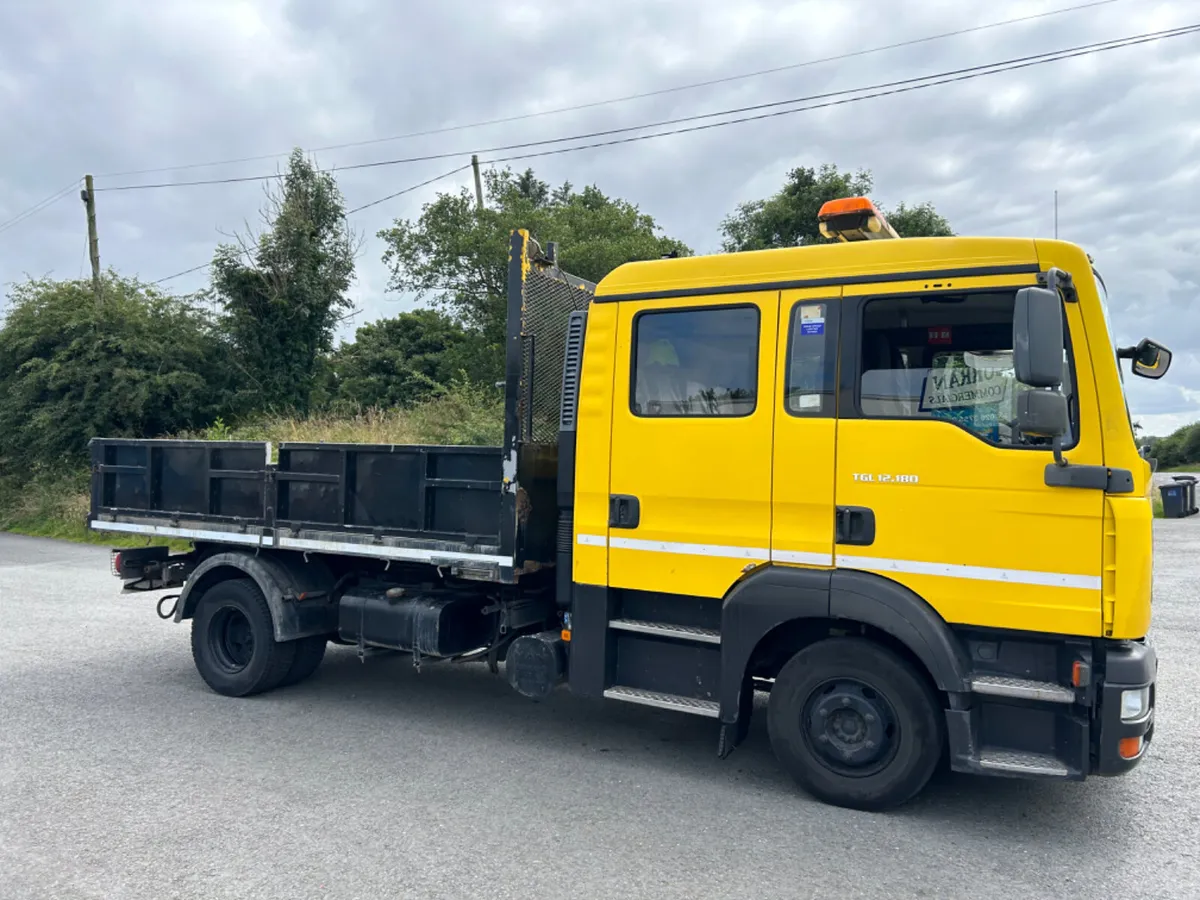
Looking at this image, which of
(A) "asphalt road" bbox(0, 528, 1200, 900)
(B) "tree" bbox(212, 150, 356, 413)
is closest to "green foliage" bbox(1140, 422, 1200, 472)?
(B) "tree" bbox(212, 150, 356, 413)

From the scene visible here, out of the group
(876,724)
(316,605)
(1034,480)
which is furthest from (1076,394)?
(316,605)

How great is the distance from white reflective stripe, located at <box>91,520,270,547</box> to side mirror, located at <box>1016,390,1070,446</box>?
4.85 metres

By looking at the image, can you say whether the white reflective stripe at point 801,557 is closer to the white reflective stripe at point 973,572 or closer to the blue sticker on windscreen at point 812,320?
the white reflective stripe at point 973,572

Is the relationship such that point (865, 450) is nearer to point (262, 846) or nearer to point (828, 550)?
point (828, 550)

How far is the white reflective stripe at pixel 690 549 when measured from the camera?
14.9 ft

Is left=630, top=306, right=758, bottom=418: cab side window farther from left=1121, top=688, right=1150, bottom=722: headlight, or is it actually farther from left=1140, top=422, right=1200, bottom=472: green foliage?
left=1140, top=422, right=1200, bottom=472: green foliage

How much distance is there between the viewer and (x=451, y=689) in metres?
6.76

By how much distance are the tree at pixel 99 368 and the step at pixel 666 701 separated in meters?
18.5

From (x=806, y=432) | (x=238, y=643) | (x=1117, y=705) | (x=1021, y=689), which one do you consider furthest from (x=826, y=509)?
(x=238, y=643)

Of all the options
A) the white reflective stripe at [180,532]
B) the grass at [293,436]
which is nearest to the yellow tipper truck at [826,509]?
the white reflective stripe at [180,532]

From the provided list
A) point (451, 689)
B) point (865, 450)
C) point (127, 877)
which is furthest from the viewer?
point (451, 689)

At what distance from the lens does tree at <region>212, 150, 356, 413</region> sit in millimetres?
21172

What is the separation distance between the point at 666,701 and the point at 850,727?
0.94 m

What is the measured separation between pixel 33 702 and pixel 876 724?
18.5 ft
